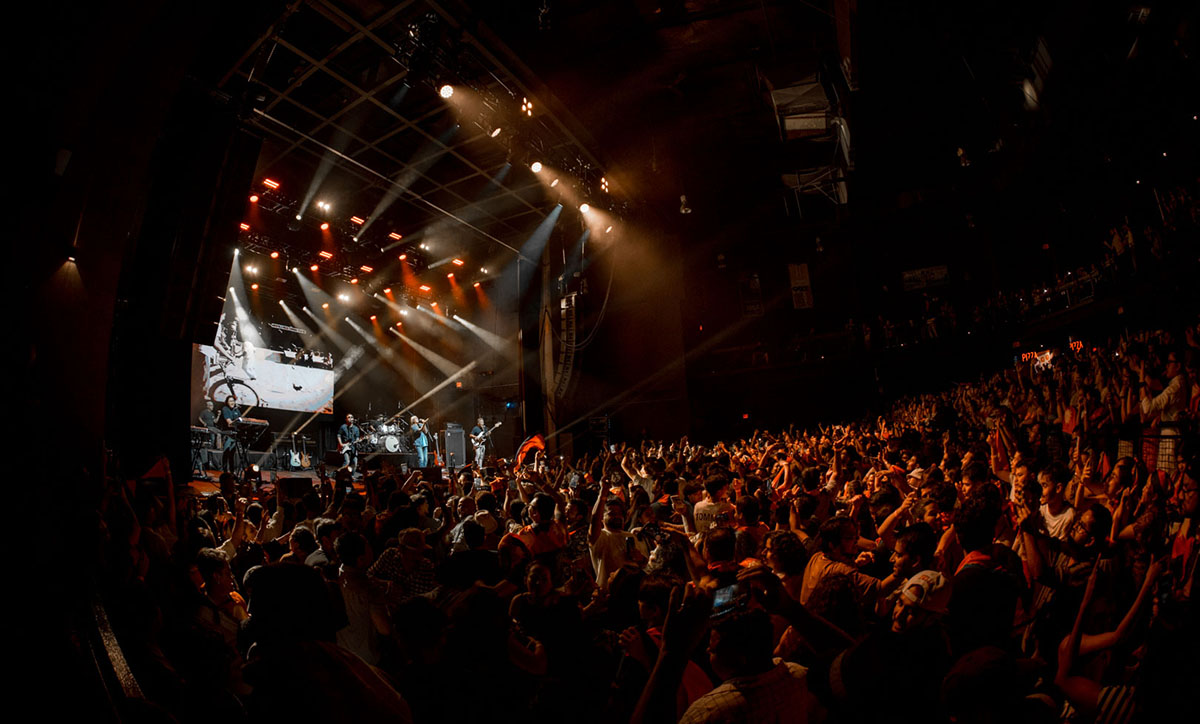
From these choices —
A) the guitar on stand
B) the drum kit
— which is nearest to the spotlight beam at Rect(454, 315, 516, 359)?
the guitar on stand

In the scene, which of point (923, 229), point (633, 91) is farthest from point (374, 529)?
point (923, 229)

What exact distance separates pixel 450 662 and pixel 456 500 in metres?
4.44

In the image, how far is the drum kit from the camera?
17797mm

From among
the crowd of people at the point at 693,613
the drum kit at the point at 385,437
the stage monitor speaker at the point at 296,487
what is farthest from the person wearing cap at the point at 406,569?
the drum kit at the point at 385,437

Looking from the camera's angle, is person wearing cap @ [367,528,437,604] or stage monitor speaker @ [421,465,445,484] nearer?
person wearing cap @ [367,528,437,604]

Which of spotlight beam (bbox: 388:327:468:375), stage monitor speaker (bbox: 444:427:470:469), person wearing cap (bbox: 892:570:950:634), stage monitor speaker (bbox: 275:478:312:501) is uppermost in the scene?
spotlight beam (bbox: 388:327:468:375)

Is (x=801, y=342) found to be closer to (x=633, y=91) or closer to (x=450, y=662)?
(x=633, y=91)

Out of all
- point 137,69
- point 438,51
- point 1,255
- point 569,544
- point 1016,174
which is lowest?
point 569,544

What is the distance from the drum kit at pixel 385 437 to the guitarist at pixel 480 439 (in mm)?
1992

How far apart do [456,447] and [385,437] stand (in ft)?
7.40

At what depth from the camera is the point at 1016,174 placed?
15812mm

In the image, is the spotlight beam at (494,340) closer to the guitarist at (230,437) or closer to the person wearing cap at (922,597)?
the guitarist at (230,437)

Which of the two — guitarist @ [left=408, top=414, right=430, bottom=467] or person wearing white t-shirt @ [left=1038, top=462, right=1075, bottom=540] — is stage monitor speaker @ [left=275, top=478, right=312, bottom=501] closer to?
person wearing white t-shirt @ [left=1038, top=462, right=1075, bottom=540]

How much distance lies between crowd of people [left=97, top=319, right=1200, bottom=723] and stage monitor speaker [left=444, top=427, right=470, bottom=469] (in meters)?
13.9
